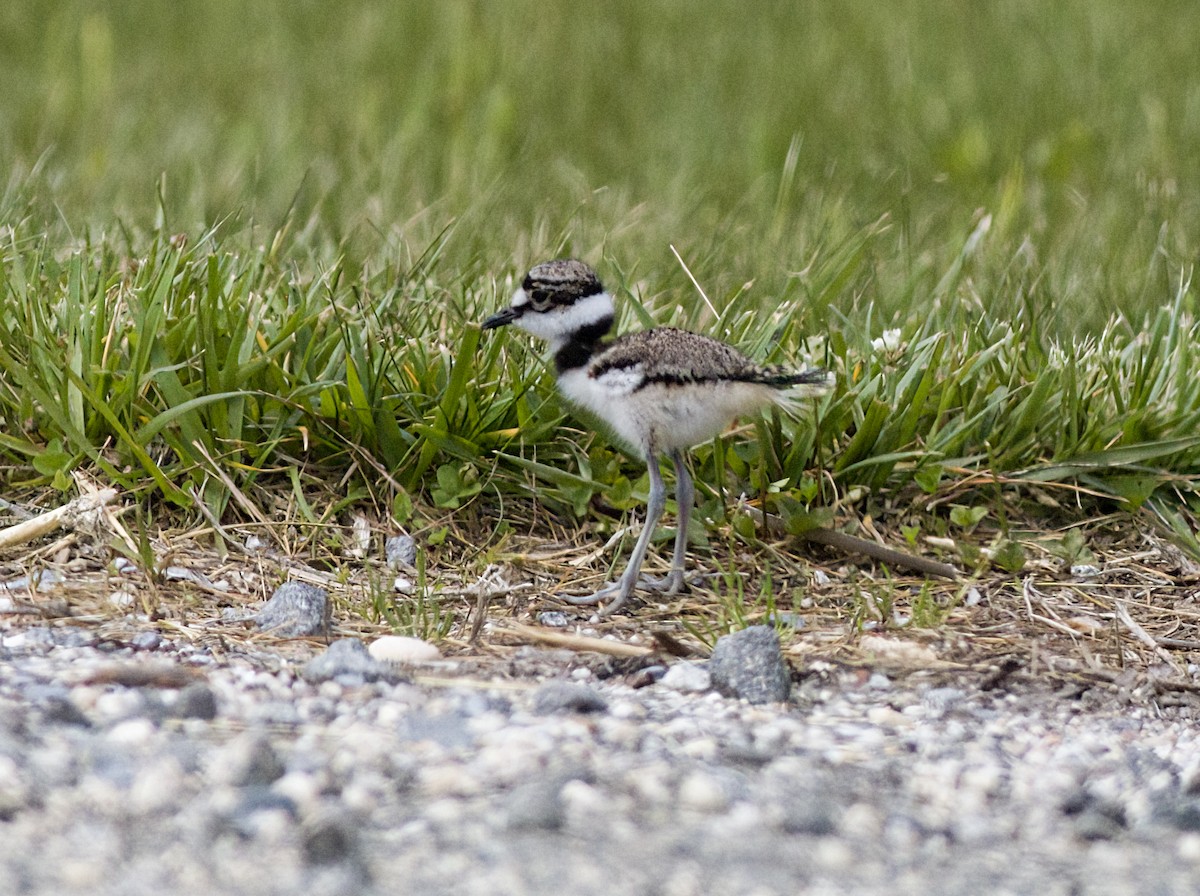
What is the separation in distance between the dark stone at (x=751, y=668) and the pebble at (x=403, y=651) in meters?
0.54

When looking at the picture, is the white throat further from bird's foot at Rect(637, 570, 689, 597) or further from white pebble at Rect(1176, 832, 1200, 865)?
white pebble at Rect(1176, 832, 1200, 865)

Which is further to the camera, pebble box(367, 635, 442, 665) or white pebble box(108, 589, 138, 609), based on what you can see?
white pebble box(108, 589, 138, 609)

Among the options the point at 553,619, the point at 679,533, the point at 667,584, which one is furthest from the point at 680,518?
the point at 553,619

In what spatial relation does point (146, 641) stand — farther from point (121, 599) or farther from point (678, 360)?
point (678, 360)

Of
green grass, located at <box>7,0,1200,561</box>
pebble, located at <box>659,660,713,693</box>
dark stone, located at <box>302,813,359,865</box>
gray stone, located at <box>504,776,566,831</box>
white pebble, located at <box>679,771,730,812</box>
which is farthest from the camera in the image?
green grass, located at <box>7,0,1200,561</box>

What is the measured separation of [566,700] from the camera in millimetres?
2605

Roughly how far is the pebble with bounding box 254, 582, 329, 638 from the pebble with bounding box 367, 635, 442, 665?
6.7 inches

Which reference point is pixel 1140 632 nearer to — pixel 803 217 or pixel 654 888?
pixel 654 888

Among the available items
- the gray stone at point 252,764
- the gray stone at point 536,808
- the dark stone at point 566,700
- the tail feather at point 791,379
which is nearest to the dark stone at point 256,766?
the gray stone at point 252,764

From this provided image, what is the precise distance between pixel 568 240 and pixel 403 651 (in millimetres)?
2270

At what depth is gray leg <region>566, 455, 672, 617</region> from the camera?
3353mm

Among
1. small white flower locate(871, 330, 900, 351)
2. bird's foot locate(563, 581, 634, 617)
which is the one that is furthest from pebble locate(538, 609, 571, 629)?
small white flower locate(871, 330, 900, 351)

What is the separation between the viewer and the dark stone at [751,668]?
2779 millimetres

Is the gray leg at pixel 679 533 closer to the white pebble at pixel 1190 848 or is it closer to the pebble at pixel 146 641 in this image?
the pebble at pixel 146 641
